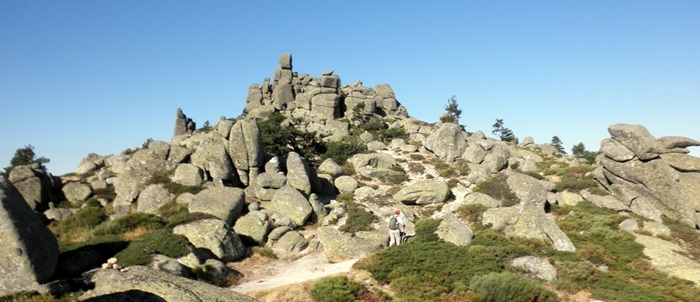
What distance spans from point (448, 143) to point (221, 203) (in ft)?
113

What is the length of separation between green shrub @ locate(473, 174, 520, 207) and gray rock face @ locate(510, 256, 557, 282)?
13440 mm

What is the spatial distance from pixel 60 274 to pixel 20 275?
2.43 meters

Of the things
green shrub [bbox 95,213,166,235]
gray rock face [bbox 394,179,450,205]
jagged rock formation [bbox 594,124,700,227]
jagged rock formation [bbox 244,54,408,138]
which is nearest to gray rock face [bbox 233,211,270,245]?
green shrub [bbox 95,213,166,235]

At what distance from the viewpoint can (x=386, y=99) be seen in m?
93.6

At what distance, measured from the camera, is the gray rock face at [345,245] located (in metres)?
22.5

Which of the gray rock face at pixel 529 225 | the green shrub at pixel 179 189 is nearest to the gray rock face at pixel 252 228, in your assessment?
the green shrub at pixel 179 189

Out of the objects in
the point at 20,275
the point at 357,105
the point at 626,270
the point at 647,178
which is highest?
the point at 357,105

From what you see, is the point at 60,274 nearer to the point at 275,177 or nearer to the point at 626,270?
the point at 275,177

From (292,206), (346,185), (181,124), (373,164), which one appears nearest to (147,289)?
(292,206)

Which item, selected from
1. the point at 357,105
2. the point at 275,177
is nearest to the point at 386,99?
the point at 357,105

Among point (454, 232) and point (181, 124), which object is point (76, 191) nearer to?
point (454, 232)

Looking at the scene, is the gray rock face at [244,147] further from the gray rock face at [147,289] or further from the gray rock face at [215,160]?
the gray rock face at [147,289]

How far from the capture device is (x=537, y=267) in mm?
18547

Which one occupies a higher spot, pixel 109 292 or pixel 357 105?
pixel 357 105
